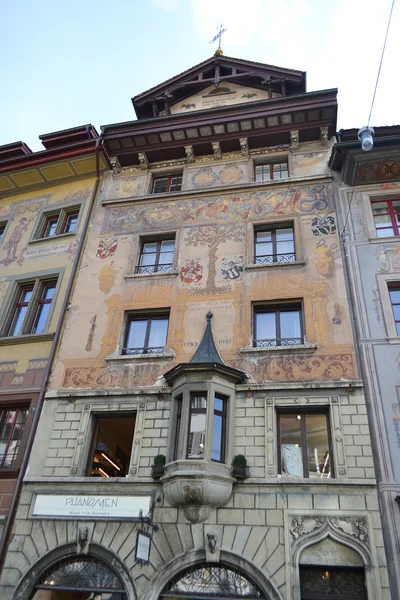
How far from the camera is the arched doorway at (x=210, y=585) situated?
434 inches

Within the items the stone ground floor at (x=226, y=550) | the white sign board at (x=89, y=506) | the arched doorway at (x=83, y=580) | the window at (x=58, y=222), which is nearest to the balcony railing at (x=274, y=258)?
the stone ground floor at (x=226, y=550)

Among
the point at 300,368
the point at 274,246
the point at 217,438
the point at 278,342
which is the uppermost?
the point at 274,246

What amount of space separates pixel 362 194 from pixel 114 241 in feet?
30.3

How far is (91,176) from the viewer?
21188mm

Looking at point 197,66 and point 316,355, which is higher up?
point 197,66

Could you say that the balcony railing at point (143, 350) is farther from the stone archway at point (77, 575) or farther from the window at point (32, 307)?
the stone archway at point (77, 575)

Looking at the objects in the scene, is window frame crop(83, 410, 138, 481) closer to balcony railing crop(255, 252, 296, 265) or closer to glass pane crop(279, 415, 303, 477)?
glass pane crop(279, 415, 303, 477)

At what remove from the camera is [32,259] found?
19047 mm

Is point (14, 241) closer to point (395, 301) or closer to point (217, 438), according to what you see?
point (217, 438)

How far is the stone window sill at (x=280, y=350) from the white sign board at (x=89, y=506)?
4.85 metres

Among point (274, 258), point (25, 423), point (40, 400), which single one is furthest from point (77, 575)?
point (274, 258)

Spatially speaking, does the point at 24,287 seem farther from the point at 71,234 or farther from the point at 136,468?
the point at 136,468

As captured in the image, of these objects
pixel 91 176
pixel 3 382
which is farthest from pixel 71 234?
pixel 3 382

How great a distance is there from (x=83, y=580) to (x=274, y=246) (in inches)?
456
